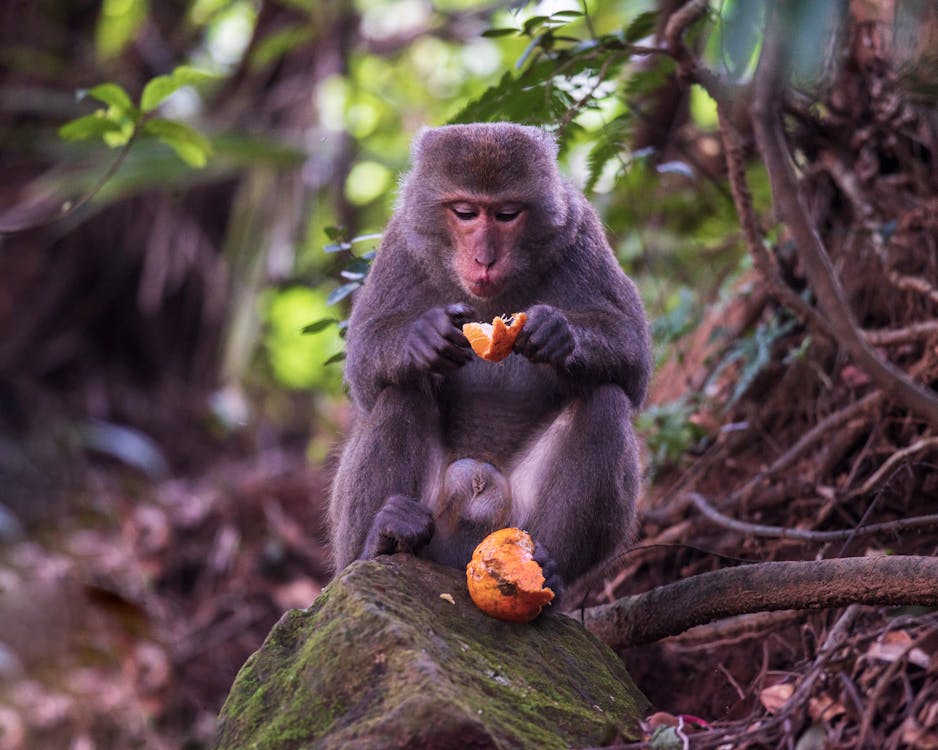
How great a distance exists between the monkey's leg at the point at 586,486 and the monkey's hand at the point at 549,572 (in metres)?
0.11

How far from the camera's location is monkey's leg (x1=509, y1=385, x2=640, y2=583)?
4.15 metres

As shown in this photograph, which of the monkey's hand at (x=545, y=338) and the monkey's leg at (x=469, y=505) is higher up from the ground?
the monkey's hand at (x=545, y=338)

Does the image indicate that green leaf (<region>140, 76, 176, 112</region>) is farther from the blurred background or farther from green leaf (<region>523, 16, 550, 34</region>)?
green leaf (<region>523, 16, 550, 34</region>)

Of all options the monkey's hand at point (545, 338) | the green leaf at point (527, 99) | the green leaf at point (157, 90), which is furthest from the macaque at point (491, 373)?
the green leaf at point (157, 90)

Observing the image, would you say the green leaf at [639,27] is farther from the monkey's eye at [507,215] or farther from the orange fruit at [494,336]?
the orange fruit at [494,336]

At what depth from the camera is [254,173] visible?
10391mm

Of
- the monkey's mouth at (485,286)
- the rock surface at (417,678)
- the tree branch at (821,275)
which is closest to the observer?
the rock surface at (417,678)

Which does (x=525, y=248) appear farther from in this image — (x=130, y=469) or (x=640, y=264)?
(x=130, y=469)

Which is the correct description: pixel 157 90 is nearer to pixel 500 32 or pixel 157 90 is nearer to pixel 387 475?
pixel 500 32

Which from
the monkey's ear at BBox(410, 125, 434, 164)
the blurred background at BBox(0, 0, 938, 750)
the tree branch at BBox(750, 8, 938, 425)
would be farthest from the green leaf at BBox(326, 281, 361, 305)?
the tree branch at BBox(750, 8, 938, 425)

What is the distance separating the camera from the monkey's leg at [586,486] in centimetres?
415

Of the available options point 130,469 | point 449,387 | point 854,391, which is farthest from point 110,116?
point 130,469

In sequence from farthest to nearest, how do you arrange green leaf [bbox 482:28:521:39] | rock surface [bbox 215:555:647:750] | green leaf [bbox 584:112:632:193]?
green leaf [bbox 584:112:632:193] → green leaf [bbox 482:28:521:39] → rock surface [bbox 215:555:647:750]

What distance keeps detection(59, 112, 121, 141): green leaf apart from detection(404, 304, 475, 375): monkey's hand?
1.70 metres
